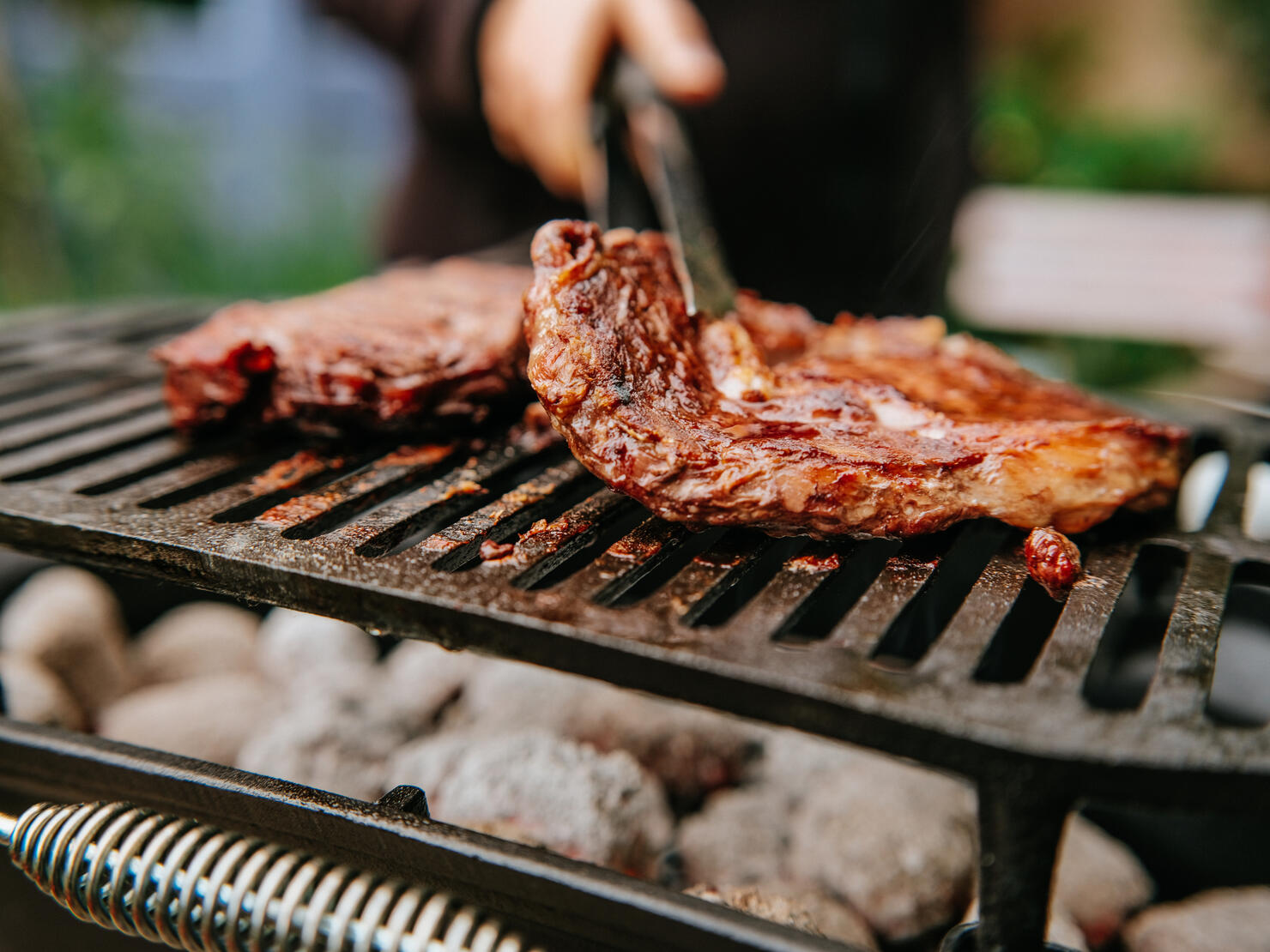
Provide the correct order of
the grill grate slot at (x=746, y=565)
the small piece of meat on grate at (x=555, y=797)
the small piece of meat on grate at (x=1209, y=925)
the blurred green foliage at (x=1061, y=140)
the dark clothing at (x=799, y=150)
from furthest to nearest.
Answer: the blurred green foliage at (x=1061, y=140)
the dark clothing at (x=799, y=150)
the small piece of meat on grate at (x=555, y=797)
the small piece of meat on grate at (x=1209, y=925)
the grill grate slot at (x=746, y=565)

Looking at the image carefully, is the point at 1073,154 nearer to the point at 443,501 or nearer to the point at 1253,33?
the point at 1253,33

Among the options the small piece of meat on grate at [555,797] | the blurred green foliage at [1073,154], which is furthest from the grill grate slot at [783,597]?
the blurred green foliage at [1073,154]

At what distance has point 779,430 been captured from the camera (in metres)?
1.47

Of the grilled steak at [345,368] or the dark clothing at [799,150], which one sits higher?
the dark clothing at [799,150]

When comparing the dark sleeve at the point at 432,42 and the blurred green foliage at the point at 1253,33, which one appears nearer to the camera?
the dark sleeve at the point at 432,42

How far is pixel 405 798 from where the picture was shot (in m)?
1.35

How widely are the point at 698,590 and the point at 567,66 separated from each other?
2.19m

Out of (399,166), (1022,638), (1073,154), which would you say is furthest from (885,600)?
(1073,154)

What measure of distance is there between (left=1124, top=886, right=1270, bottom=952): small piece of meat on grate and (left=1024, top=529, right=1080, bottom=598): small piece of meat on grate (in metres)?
0.84

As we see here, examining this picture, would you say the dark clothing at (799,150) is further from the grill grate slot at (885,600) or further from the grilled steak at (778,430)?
the grill grate slot at (885,600)

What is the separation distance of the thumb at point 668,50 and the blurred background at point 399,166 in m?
4.51

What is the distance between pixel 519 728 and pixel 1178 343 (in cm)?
817

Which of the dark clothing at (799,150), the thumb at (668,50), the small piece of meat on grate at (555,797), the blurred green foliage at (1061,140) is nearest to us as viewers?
Result: the small piece of meat on grate at (555,797)

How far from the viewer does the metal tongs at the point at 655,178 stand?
6.47 ft
